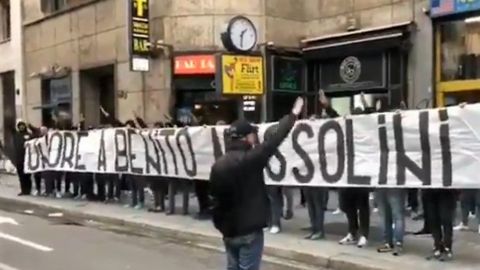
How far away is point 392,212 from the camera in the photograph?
909 centimetres

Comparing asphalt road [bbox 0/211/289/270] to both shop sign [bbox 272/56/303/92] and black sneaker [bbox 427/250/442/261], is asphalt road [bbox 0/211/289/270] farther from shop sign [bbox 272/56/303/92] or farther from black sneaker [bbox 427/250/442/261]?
shop sign [bbox 272/56/303/92]

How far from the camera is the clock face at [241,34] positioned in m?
14.3

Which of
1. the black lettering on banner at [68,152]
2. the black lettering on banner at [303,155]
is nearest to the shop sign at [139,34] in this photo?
the black lettering on banner at [68,152]

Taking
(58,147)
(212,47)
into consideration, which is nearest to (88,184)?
(58,147)

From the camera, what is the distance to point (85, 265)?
350 inches

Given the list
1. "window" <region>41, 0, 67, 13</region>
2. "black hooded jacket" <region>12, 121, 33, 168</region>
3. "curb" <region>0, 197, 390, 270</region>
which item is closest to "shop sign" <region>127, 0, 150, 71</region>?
"black hooded jacket" <region>12, 121, 33, 168</region>

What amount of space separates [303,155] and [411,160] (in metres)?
1.86

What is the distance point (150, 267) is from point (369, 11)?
10.1 metres

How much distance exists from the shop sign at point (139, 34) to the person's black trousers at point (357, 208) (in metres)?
9.72

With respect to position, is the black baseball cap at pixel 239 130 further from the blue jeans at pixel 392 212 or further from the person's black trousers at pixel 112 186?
the person's black trousers at pixel 112 186

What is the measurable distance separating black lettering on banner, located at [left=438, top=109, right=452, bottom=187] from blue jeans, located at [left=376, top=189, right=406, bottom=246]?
0.73 meters

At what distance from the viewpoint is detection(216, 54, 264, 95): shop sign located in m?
13.4

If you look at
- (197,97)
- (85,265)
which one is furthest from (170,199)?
(197,97)

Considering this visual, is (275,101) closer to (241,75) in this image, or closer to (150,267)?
(241,75)
